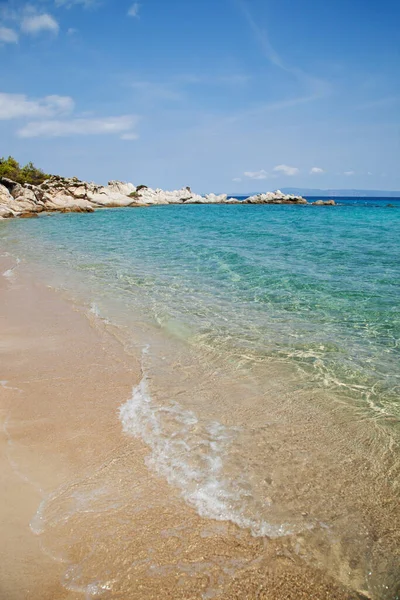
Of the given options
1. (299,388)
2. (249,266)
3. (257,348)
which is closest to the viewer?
(299,388)

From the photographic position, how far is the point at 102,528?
9.20 feet

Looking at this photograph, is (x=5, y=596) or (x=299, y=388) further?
(x=299, y=388)

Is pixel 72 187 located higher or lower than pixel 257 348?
higher

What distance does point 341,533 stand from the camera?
2824 mm

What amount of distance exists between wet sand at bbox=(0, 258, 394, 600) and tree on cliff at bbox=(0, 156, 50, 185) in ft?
205

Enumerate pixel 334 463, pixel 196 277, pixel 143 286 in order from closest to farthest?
1. pixel 334 463
2. pixel 143 286
3. pixel 196 277

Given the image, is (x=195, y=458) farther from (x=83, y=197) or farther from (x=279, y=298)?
(x=83, y=197)

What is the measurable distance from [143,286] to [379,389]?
24.9 ft

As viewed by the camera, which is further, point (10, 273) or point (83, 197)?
point (83, 197)

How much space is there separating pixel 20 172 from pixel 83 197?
11451 millimetres

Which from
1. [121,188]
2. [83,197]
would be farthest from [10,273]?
[121,188]

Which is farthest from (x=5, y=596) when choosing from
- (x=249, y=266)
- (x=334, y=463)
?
(x=249, y=266)

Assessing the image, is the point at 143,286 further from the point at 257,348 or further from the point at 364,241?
the point at 364,241

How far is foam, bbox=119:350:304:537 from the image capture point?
2969mm
